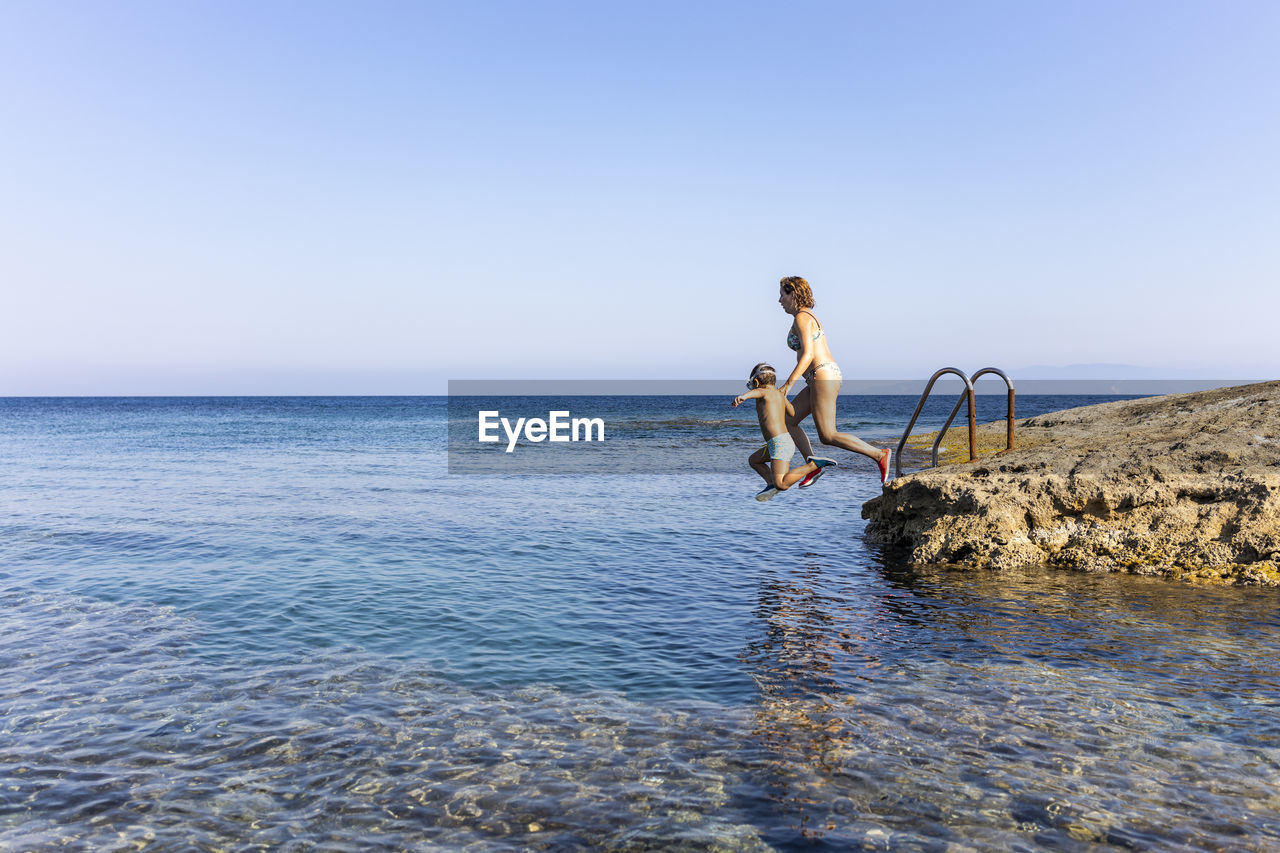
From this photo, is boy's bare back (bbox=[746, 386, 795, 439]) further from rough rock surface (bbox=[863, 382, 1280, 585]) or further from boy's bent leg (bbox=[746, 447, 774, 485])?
A: rough rock surface (bbox=[863, 382, 1280, 585])

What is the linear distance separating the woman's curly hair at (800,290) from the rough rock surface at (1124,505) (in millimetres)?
5928

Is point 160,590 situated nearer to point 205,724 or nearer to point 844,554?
point 205,724

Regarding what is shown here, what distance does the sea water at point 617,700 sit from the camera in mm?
5617

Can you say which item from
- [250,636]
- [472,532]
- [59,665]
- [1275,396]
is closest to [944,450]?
[1275,396]

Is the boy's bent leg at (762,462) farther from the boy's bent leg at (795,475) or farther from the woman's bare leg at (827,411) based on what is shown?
the woman's bare leg at (827,411)

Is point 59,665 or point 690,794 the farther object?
point 59,665

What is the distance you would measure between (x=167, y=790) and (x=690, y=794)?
156 inches

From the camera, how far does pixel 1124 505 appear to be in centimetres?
1300

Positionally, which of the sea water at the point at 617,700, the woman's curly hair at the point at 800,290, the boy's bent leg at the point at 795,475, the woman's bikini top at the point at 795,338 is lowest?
the sea water at the point at 617,700

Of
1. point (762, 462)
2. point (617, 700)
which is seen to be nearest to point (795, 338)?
point (762, 462)

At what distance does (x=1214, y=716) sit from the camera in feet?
23.5

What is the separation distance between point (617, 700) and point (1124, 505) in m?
9.67

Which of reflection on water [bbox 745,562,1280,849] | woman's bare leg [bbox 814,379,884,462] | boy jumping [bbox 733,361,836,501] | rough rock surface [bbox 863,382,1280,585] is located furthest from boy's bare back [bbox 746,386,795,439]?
rough rock surface [bbox 863,382,1280,585]

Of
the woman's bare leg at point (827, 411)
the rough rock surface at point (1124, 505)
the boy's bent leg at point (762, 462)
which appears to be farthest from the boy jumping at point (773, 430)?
the rough rock surface at point (1124, 505)
